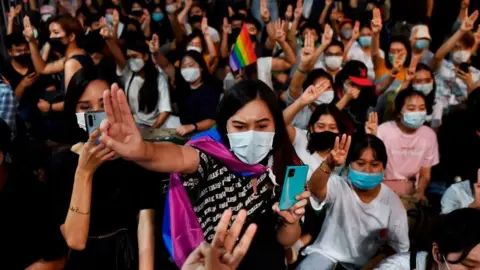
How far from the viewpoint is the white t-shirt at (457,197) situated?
2.81 m

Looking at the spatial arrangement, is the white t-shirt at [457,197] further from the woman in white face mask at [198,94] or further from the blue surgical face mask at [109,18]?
the blue surgical face mask at [109,18]

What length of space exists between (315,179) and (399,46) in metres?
2.68

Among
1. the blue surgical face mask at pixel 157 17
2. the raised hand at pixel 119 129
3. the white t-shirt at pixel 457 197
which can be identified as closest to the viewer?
the raised hand at pixel 119 129

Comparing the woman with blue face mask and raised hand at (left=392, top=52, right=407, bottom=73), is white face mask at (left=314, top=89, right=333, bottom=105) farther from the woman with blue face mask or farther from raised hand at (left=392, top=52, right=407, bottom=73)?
the woman with blue face mask

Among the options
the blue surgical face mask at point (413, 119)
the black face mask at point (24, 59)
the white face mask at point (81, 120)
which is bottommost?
the blue surgical face mask at point (413, 119)

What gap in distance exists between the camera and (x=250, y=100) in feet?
6.12

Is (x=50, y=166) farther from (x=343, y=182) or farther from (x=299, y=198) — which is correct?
(x=343, y=182)

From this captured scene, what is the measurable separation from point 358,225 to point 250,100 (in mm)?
1148

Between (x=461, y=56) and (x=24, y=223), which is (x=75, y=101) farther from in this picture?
(x=461, y=56)

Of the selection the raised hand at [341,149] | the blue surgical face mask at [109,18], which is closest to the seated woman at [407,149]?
the raised hand at [341,149]

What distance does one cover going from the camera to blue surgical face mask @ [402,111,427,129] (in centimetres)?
345

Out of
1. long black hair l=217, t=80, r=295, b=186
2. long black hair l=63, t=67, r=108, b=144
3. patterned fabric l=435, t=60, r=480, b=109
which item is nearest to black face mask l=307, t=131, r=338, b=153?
long black hair l=217, t=80, r=295, b=186

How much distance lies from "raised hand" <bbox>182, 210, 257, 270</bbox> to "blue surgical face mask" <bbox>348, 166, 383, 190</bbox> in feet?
5.07

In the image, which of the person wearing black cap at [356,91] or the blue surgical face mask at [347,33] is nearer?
the person wearing black cap at [356,91]
